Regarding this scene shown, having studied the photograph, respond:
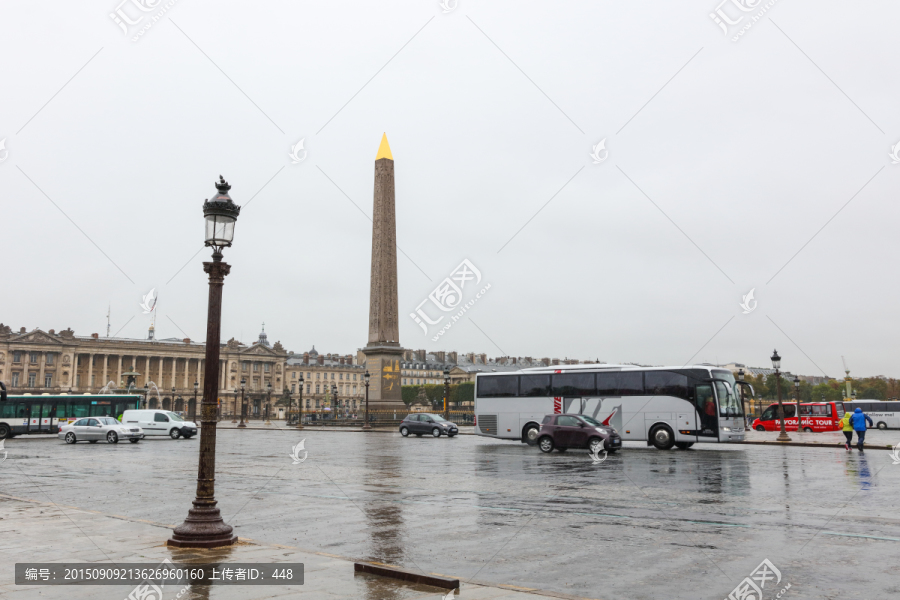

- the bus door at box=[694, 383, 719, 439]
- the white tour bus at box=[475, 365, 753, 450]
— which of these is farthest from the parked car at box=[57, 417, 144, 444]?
the bus door at box=[694, 383, 719, 439]

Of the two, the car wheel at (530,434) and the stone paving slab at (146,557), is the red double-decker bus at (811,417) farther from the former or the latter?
the stone paving slab at (146,557)

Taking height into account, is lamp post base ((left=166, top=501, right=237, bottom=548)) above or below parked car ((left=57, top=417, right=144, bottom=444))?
above

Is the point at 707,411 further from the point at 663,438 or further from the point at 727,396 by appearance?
the point at 663,438

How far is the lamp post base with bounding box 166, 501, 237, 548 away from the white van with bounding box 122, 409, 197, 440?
36.1 m

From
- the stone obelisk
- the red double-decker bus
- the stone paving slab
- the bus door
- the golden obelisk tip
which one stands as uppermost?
the golden obelisk tip

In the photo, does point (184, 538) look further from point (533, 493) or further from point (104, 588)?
point (533, 493)

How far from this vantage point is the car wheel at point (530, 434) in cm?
3004

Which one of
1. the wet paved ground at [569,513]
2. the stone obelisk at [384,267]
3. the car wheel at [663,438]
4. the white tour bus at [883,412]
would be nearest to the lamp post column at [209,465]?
the wet paved ground at [569,513]

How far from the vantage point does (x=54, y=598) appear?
567cm

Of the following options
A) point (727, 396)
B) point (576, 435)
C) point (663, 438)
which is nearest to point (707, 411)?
point (727, 396)

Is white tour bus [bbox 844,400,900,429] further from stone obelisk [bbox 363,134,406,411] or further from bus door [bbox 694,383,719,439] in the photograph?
stone obelisk [bbox 363,134,406,411]

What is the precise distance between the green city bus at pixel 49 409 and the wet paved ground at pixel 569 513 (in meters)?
25.6

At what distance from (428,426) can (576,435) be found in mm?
18140

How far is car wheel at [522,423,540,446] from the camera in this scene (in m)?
30.0
